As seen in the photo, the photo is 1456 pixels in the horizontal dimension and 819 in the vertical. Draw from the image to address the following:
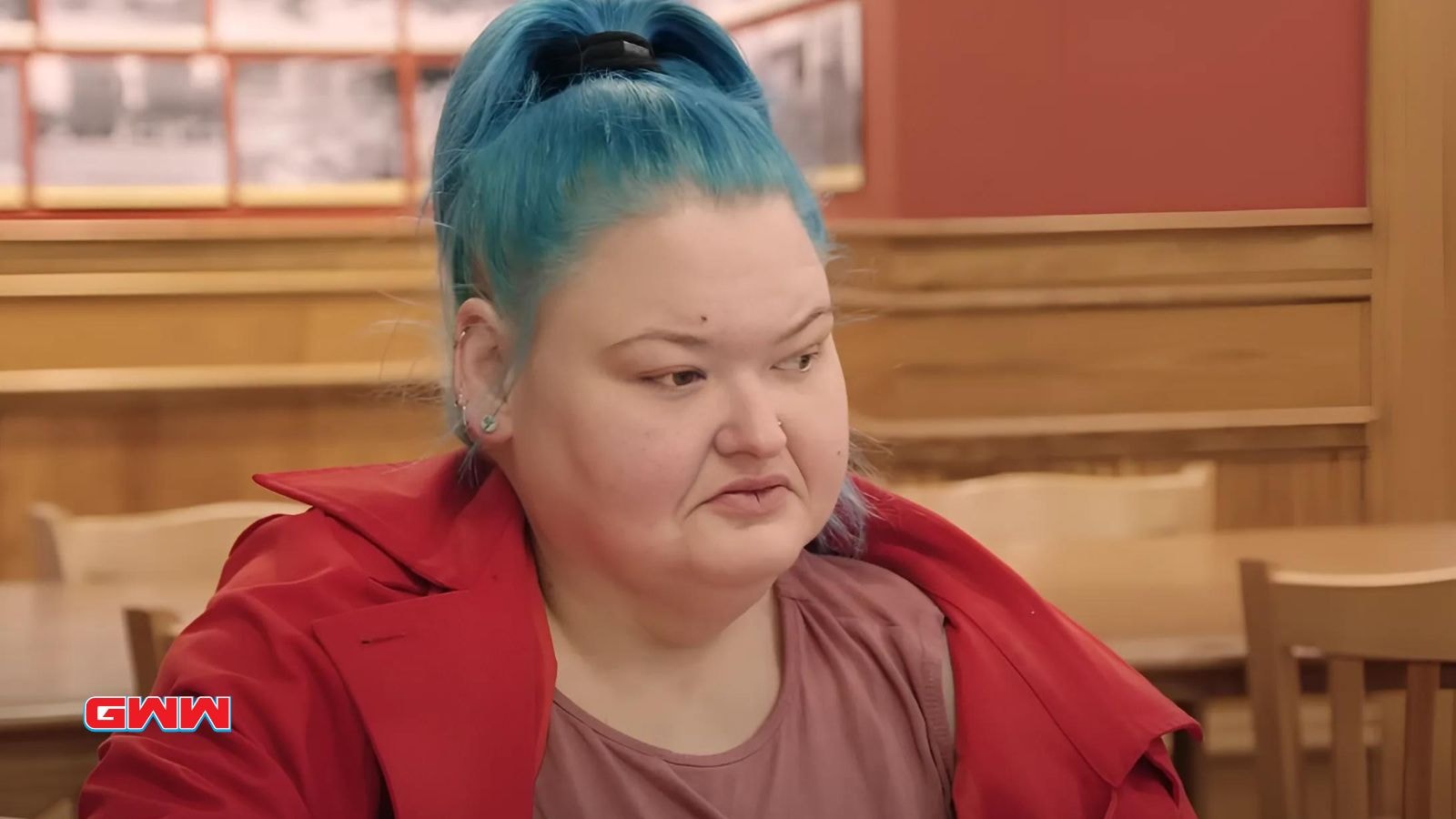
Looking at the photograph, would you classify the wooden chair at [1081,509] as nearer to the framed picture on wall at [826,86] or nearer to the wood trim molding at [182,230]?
the framed picture on wall at [826,86]

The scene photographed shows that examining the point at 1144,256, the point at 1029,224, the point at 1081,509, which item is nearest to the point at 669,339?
the point at 1081,509

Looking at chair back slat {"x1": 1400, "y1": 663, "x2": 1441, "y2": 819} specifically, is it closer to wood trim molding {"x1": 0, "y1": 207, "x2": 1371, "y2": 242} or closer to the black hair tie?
the black hair tie

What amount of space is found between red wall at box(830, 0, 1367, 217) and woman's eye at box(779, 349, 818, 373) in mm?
2363

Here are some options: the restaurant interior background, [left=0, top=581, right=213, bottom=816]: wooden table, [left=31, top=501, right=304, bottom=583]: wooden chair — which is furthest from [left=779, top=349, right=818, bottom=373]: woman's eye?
the restaurant interior background

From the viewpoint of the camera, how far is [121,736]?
0.79 meters

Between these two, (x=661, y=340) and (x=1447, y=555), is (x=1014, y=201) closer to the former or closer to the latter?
(x=1447, y=555)

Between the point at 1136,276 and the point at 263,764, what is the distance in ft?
8.99

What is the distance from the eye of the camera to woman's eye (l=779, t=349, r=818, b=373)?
0.85 m

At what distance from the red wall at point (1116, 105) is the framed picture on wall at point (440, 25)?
1183mm

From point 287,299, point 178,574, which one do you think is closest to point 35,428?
point 287,299

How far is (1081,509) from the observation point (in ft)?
7.30

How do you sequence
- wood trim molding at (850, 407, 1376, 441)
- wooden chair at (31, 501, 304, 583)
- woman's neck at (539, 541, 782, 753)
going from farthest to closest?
wood trim molding at (850, 407, 1376, 441) < wooden chair at (31, 501, 304, 583) < woman's neck at (539, 541, 782, 753)

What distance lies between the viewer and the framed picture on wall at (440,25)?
381cm

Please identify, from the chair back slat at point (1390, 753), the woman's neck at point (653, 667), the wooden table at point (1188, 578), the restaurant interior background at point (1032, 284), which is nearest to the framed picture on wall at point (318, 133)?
the restaurant interior background at point (1032, 284)
